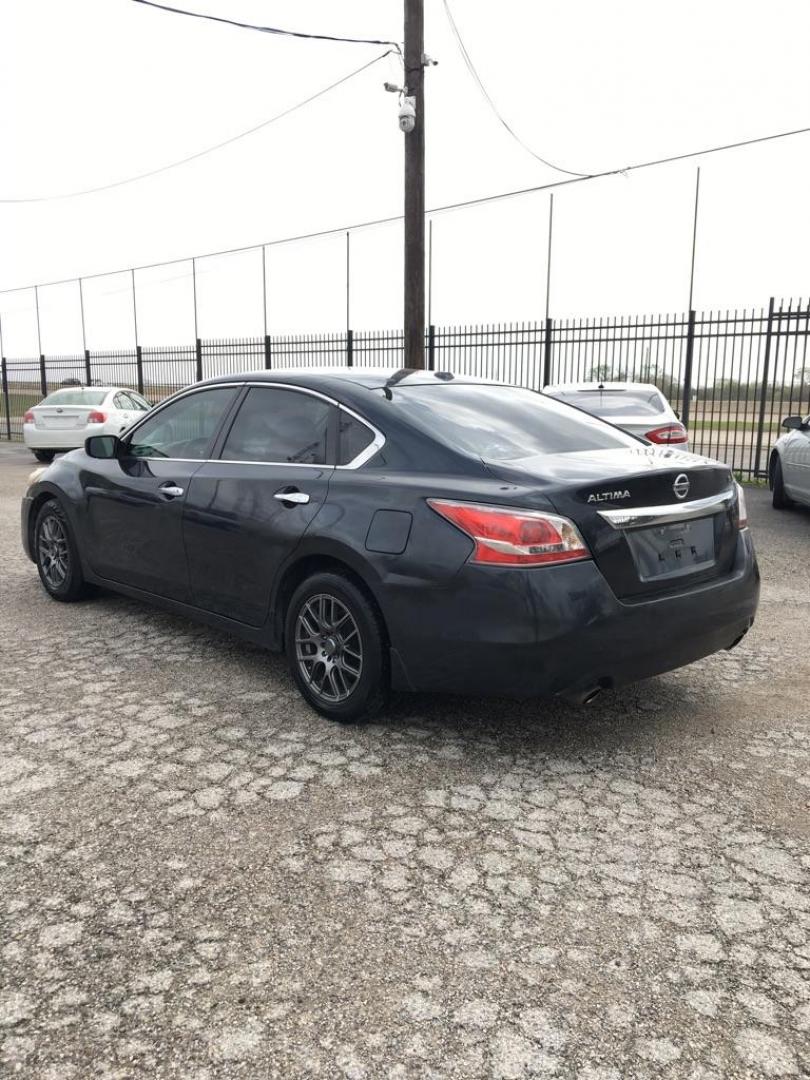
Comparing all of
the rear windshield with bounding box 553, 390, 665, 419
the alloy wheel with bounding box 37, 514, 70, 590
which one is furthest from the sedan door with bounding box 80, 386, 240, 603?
the rear windshield with bounding box 553, 390, 665, 419

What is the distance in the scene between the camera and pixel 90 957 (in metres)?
2.32

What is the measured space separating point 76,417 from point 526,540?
14.8 m

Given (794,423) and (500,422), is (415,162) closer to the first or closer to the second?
(794,423)

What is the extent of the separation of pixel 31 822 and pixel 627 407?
26.7 feet

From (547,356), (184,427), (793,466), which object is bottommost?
(793,466)

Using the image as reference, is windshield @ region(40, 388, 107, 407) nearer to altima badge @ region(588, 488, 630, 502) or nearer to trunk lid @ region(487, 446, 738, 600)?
trunk lid @ region(487, 446, 738, 600)

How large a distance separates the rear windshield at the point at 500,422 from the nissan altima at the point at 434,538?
0.01m

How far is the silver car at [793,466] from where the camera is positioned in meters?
9.41

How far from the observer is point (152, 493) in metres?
4.93

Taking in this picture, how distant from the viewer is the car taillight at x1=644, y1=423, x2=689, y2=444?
9531 millimetres

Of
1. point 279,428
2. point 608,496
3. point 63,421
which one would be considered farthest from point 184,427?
point 63,421

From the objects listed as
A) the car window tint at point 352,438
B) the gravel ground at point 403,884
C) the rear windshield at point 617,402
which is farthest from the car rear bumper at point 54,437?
the car window tint at point 352,438

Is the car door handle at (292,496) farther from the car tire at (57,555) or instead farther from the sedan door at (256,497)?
the car tire at (57,555)

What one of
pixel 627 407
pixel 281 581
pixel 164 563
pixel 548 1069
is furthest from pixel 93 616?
pixel 627 407
